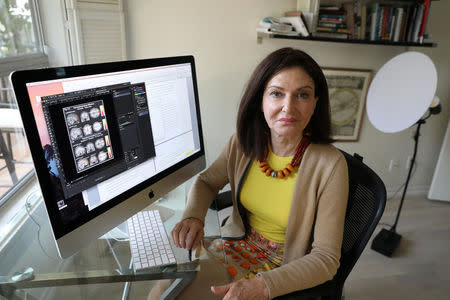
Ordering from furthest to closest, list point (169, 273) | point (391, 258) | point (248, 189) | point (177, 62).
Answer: point (391, 258)
point (248, 189)
point (177, 62)
point (169, 273)

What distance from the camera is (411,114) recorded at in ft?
6.64

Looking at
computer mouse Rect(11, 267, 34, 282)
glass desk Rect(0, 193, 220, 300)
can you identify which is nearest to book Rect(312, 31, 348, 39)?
glass desk Rect(0, 193, 220, 300)

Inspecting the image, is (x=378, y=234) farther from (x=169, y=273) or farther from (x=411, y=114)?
(x=169, y=273)

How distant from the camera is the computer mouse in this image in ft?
2.84

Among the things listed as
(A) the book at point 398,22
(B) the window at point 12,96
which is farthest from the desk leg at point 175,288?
(A) the book at point 398,22

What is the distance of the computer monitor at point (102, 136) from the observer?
71cm

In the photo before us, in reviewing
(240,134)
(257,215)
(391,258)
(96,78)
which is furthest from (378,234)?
(96,78)

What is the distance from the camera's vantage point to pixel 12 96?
1.50 metres

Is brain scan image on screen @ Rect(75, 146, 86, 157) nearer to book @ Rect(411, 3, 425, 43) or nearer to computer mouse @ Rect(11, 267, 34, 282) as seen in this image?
computer mouse @ Rect(11, 267, 34, 282)

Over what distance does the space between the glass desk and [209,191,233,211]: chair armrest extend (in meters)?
0.18

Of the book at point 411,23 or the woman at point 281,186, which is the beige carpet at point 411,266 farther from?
the book at point 411,23

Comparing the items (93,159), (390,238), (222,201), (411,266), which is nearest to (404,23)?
(390,238)

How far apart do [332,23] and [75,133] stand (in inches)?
80.5

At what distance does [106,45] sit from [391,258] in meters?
2.44
